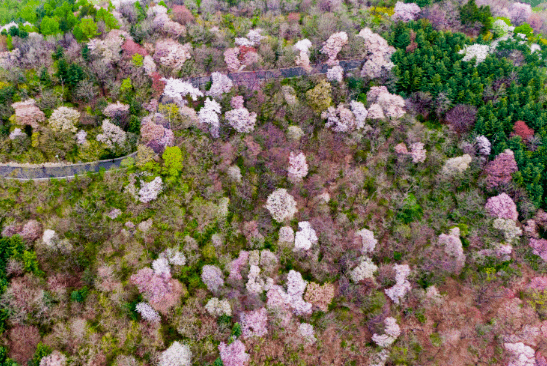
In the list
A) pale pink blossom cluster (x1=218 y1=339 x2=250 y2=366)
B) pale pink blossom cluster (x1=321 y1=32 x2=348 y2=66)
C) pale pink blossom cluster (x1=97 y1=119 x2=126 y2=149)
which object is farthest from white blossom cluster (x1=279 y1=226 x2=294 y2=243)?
pale pink blossom cluster (x1=321 y1=32 x2=348 y2=66)

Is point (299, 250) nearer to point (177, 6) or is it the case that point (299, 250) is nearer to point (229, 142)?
point (229, 142)

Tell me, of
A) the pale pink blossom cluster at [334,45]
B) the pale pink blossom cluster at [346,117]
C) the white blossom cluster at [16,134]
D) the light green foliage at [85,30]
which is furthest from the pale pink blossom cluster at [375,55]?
the white blossom cluster at [16,134]

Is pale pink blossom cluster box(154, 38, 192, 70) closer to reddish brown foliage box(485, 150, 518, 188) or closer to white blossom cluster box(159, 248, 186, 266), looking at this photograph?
white blossom cluster box(159, 248, 186, 266)

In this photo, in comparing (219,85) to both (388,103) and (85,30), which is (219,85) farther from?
(388,103)

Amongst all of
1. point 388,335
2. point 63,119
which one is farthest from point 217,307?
point 63,119

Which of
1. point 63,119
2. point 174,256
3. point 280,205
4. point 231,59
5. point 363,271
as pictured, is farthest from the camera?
point 231,59

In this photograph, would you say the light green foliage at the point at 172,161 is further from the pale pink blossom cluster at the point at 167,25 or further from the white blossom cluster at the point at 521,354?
the white blossom cluster at the point at 521,354
